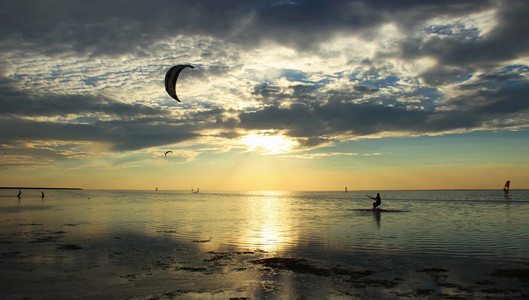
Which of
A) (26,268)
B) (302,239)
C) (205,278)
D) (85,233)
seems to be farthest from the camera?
(85,233)

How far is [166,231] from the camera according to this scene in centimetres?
2459

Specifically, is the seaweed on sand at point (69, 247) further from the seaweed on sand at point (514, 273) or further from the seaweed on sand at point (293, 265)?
the seaweed on sand at point (514, 273)

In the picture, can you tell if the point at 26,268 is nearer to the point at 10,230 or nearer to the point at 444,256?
the point at 10,230

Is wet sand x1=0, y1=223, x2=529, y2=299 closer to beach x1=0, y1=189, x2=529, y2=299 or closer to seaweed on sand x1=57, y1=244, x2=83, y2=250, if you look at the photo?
beach x1=0, y1=189, x2=529, y2=299

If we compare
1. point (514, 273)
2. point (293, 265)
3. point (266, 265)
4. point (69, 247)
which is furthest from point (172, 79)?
point (514, 273)

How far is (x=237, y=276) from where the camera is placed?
38.9ft

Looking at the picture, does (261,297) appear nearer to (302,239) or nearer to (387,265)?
(387,265)

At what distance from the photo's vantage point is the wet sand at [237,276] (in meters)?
9.80

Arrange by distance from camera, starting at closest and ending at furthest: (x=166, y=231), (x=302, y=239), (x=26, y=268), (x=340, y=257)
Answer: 1. (x=26, y=268)
2. (x=340, y=257)
3. (x=302, y=239)
4. (x=166, y=231)

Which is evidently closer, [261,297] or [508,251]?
[261,297]

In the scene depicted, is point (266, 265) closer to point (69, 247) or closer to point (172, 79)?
point (69, 247)

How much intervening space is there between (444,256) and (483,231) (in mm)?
10509

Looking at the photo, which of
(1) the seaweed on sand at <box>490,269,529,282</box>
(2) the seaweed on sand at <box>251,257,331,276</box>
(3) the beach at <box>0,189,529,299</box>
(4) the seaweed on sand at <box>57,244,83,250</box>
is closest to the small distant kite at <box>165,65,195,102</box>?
(3) the beach at <box>0,189,529,299</box>

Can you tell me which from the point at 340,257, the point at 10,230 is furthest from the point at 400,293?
the point at 10,230
